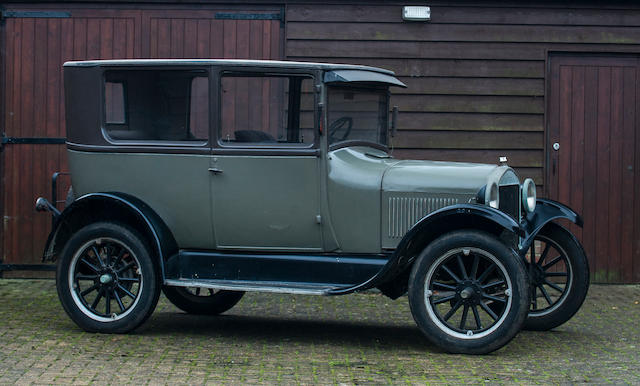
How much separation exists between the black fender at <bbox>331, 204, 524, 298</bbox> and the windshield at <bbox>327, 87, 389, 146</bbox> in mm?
927

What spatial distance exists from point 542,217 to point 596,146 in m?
3.21

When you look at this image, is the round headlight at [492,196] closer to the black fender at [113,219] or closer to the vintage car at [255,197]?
the vintage car at [255,197]

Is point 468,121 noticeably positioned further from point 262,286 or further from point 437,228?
point 262,286

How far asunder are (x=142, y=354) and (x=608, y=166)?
579cm

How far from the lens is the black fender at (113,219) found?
6625 millimetres

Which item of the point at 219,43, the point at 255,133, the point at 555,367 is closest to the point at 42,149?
the point at 219,43

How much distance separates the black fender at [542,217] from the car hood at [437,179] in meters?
0.58

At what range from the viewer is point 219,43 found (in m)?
9.87

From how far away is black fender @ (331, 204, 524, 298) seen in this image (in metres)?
6.01

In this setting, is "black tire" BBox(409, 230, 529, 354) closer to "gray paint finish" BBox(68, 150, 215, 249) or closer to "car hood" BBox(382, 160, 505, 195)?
"car hood" BBox(382, 160, 505, 195)

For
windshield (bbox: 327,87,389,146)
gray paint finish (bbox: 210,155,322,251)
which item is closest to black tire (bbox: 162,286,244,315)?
gray paint finish (bbox: 210,155,322,251)

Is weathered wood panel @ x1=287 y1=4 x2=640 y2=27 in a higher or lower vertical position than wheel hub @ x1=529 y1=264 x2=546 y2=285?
higher

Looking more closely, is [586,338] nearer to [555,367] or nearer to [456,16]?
[555,367]

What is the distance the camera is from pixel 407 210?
6.43 metres
